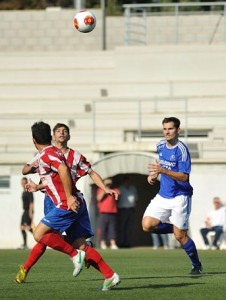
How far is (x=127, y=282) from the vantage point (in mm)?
12703

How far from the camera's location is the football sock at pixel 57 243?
11.5 metres

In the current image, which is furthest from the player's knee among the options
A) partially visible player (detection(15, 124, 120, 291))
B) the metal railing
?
the metal railing

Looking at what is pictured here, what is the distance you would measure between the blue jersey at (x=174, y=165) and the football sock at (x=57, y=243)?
2516mm

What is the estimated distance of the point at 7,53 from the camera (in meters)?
32.9

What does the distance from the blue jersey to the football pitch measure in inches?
42.3

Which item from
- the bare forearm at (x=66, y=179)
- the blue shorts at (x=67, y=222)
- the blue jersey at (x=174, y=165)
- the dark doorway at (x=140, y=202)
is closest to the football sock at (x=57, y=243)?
the blue shorts at (x=67, y=222)

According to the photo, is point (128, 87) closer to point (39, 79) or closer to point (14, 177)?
point (39, 79)

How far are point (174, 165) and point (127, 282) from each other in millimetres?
1810

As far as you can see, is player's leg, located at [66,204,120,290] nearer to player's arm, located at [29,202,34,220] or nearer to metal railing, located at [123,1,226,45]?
player's arm, located at [29,202,34,220]

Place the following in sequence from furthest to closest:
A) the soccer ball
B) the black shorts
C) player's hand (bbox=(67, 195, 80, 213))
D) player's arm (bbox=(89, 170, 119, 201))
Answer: the black shorts, the soccer ball, player's arm (bbox=(89, 170, 119, 201)), player's hand (bbox=(67, 195, 80, 213))

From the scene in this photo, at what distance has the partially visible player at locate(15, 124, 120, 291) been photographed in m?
11.3

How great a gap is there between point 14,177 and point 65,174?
16668 mm

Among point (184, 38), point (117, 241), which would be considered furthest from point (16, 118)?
point (184, 38)

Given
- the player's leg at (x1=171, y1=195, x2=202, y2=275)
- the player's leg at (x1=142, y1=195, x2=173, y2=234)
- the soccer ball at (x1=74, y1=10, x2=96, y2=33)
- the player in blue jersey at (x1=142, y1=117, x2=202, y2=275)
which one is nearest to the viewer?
the player in blue jersey at (x1=142, y1=117, x2=202, y2=275)
